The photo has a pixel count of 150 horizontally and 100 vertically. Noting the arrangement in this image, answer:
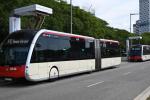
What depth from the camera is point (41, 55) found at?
18.9 meters

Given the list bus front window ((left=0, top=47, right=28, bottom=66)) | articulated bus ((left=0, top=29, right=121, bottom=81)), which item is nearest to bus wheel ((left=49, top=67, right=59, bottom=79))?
articulated bus ((left=0, top=29, right=121, bottom=81))

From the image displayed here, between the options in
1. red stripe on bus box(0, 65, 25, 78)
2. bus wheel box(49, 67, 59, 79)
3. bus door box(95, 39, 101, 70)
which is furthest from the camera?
bus door box(95, 39, 101, 70)

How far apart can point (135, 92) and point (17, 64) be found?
20.4 feet

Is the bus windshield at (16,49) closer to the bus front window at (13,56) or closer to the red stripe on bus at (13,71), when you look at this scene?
the bus front window at (13,56)

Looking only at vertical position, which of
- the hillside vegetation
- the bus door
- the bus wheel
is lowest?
the bus wheel

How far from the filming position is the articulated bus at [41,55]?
58.2ft

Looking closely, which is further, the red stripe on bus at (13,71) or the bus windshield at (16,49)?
the bus windshield at (16,49)

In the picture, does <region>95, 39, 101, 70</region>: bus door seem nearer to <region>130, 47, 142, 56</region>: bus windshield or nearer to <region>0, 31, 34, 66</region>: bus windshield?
<region>0, 31, 34, 66</region>: bus windshield

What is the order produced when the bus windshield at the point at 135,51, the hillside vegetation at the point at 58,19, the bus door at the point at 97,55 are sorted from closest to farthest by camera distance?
the bus door at the point at 97,55, the hillside vegetation at the point at 58,19, the bus windshield at the point at 135,51

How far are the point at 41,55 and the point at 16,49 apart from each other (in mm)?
1463

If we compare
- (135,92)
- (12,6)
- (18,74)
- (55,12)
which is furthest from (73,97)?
(55,12)

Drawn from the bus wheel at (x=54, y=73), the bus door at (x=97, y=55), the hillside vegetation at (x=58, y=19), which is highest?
the hillside vegetation at (x=58, y=19)

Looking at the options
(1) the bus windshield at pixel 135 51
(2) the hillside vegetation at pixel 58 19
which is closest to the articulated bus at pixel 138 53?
(1) the bus windshield at pixel 135 51

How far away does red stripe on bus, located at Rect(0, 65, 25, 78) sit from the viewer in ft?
57.3
